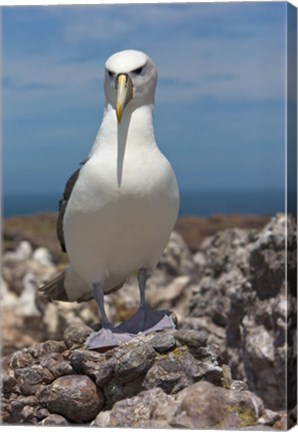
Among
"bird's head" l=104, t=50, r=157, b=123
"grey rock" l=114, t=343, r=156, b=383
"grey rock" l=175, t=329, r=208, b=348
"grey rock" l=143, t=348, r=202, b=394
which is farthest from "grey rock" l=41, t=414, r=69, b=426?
"bird's head" l=104, t=50, r=157, b=123

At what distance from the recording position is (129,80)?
30.1ft

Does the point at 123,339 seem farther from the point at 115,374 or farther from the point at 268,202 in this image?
the point at 268,202

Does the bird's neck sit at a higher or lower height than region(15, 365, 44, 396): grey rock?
higher

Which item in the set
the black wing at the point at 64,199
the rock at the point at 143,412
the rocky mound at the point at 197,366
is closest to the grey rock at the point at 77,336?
the rocky mound at the point at 197,366

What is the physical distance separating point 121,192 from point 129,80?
0.77m

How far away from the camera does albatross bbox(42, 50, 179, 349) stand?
30.3 feet

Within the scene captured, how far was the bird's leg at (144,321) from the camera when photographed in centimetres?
983

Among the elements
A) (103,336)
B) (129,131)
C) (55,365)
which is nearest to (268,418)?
(103,336)

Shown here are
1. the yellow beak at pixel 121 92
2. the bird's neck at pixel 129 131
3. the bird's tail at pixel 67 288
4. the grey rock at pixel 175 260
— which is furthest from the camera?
the grey rock at pixel 175 260

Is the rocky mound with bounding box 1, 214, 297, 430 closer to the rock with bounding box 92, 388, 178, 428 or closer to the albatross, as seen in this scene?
the rock with bounding box 92, 388, 178, 428

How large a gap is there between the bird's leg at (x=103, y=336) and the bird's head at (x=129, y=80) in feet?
4.58

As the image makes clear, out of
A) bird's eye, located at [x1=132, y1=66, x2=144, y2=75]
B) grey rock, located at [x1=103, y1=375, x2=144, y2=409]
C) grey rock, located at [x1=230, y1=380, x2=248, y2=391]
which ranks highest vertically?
bird's eye, located at [x1=132, y1=66, x2=144, y2=75]

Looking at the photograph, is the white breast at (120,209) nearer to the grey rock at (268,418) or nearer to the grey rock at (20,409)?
the grey rock at (20,409)

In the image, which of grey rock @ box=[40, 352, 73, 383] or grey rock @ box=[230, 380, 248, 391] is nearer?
grey rock @ box=[230, 380, 248, 391]
